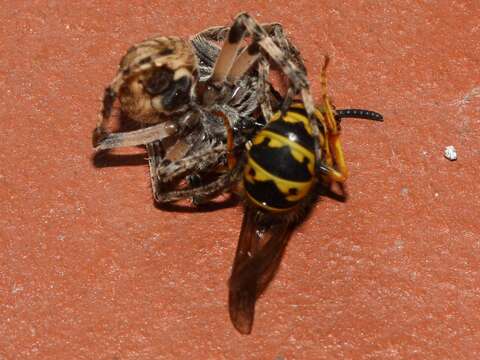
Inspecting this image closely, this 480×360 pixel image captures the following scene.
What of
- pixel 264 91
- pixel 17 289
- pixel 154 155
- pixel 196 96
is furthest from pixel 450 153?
pixel 17 289

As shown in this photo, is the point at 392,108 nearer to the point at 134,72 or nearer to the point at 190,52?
the point at 190,52

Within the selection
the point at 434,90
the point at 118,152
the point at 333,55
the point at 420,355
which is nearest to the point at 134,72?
the point at 118,152

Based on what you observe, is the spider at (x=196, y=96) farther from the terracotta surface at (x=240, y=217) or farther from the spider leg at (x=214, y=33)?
the terracotta surface at (x=240, y=217)

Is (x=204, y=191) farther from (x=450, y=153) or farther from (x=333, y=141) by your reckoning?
(x=450, y=153)

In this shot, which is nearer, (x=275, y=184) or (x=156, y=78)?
(x=275, y=184)

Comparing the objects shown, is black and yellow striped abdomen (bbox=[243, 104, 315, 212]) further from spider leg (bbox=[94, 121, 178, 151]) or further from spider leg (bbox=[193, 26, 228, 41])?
spider leg (bbox=[193, 26, 228, 41])

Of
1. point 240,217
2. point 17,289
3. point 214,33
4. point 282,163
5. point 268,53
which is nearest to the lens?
point 282,163
